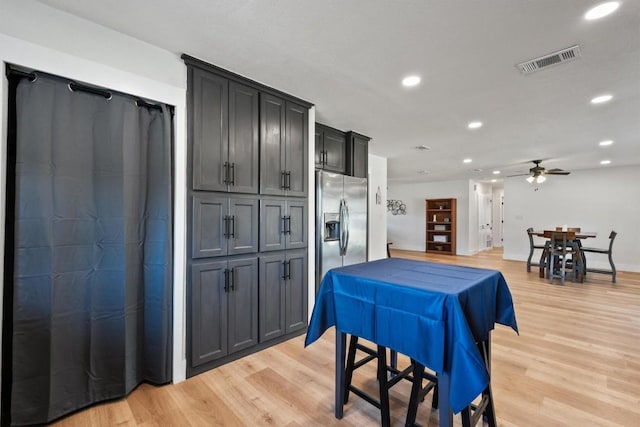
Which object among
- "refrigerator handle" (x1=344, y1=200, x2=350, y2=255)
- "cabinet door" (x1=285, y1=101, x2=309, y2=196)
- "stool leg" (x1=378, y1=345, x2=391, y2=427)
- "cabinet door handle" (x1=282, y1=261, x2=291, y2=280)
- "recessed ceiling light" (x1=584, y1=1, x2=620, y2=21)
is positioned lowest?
"stool leg" (x1=378, y1=345, x2=391, y2=427)

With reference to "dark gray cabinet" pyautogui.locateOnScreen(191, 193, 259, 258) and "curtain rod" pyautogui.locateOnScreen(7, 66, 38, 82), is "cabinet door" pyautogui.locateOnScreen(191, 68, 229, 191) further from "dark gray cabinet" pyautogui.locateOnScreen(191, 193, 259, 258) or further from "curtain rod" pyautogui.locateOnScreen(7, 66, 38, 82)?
"curtain rod" pyautogui.locateOnScreen(7, 66, 38, 82)

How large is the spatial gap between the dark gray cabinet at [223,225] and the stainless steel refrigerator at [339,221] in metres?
0.92

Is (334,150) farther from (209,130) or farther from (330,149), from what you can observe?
(209,130)

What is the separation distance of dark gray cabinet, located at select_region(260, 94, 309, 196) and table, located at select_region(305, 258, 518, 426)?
4.33 feet

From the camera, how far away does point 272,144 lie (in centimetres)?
287

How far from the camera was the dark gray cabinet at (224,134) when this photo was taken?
7.76 feet

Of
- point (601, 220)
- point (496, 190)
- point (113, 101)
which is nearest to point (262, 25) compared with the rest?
point (113, 101)

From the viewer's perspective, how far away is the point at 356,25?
1.89 m

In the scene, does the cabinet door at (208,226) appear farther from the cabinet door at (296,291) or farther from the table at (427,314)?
the table at (427,314)

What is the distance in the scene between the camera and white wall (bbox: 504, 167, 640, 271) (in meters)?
6.99

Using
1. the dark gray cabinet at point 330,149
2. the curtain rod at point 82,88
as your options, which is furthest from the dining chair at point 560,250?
the curtain rod at point 82,88

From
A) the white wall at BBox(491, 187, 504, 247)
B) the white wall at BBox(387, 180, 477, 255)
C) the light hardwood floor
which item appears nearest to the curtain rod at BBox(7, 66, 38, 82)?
the light hardwood floor

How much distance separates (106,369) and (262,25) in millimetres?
2556

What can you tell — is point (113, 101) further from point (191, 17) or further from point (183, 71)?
point (191, 17)
